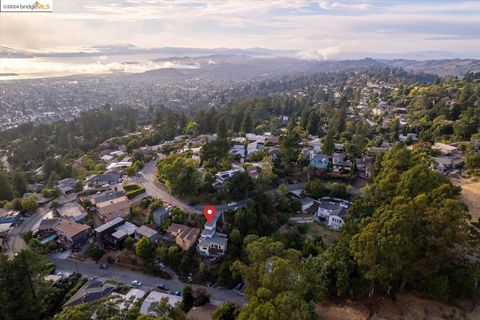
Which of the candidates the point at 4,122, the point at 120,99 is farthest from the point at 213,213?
the point at 120,99

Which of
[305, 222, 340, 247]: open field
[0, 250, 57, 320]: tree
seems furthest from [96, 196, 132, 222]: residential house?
[305, 222, 340, 247]: open field

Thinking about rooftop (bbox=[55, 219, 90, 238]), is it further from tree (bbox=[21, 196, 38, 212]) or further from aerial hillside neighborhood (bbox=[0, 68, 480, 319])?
tree (bbox=[21, 196, 38, 212])

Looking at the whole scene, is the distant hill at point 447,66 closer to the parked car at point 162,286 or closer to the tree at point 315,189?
the tree at point 315,189

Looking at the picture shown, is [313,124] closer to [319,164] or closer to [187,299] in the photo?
[319,164]

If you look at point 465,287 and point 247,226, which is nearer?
point 465,287

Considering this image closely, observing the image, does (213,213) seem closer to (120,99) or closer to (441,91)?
(441,91)

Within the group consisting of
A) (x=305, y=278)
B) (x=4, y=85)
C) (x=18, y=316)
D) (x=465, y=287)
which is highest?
(x=4, y=85)

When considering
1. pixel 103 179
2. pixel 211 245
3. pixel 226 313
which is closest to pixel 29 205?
pixel 103 179
